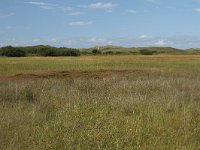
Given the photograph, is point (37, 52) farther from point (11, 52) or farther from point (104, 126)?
point (104, 126)

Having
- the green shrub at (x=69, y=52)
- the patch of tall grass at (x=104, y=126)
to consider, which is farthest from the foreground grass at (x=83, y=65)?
the green shrub at (x=69, y=52)

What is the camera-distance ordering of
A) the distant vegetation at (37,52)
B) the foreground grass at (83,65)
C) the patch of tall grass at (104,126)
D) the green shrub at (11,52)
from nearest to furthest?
the patch of tall grass at (104,126) < the foreground grass at (83,65) < the green shrub at (11,52) < the distant vegetation at (37,52)

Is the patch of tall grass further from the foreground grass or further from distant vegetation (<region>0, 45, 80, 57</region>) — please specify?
distant vegetation (<region>0, 45, 80, 57</region>)

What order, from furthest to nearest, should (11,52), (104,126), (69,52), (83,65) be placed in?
(69,52) → (11,52) → (83,65) → (104,126)

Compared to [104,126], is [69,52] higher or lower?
lower

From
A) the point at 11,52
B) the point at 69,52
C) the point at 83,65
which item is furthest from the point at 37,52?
the point at 83,65

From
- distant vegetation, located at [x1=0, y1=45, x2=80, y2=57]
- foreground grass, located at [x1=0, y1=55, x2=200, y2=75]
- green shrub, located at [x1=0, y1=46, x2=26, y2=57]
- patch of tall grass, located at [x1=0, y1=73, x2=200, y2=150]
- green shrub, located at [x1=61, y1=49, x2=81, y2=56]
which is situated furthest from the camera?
green shrub, located at [x1=61, y1=49, x2=81, y2=56]

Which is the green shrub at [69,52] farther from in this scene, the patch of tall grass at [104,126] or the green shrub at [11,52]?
the patch of tall grass at [104,126]

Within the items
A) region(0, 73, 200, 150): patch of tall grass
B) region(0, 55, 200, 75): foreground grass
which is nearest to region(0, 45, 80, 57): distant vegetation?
region(0, 55, 200, 75): foreground grass

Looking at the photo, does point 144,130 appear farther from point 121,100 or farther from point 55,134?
point 121,100

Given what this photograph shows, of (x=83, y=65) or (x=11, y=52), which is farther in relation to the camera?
(x=11, y=52)

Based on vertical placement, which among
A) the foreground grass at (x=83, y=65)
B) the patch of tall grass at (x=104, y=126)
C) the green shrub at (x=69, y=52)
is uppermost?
the patch of tall grass at (x=104, y=126)

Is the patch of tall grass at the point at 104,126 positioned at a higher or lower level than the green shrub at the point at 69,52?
higher

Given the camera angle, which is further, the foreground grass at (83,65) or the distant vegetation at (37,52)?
the distant vegetation at (37,52)
